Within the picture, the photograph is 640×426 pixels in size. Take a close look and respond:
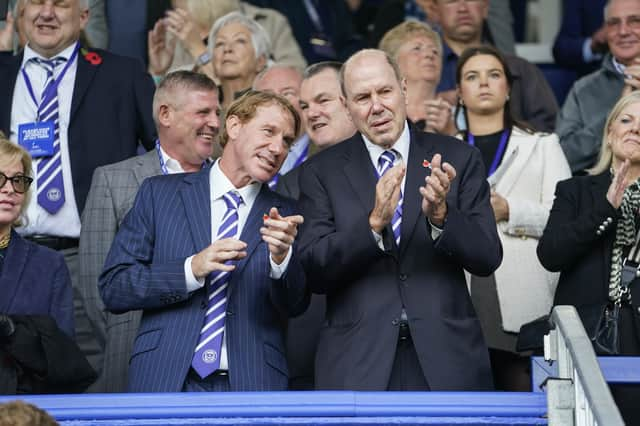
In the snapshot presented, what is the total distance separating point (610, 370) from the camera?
16.3 feet

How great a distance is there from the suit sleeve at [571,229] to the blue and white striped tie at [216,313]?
1.41m

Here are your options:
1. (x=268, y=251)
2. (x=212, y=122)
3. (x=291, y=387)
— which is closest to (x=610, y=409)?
(x=268, y=251)

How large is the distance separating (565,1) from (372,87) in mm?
5424

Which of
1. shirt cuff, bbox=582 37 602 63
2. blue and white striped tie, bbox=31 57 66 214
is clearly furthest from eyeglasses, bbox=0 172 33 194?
shirt cuff, bbox=582 37 602 63

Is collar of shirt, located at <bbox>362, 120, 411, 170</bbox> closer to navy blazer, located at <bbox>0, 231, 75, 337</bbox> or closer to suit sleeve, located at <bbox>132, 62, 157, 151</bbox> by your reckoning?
navy blazer, located at <bbox>0, 231, 75, 337</bbox>

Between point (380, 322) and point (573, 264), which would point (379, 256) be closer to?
point (380, 322)

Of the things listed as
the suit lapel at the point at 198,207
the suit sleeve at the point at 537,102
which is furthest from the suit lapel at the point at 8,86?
the suit sleeve at the point at 537,102

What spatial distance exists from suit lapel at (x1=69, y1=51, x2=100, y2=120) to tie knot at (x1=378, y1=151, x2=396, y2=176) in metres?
2.37

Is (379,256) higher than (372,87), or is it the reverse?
(372,87)

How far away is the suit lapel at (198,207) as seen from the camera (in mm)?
5844

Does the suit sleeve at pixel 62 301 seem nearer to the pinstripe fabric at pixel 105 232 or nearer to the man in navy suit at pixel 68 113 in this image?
the pinstripe fabric at pixel 105 232

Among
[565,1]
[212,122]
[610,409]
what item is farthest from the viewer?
[565,1]

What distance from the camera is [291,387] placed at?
670cm

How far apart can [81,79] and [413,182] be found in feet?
8.79
